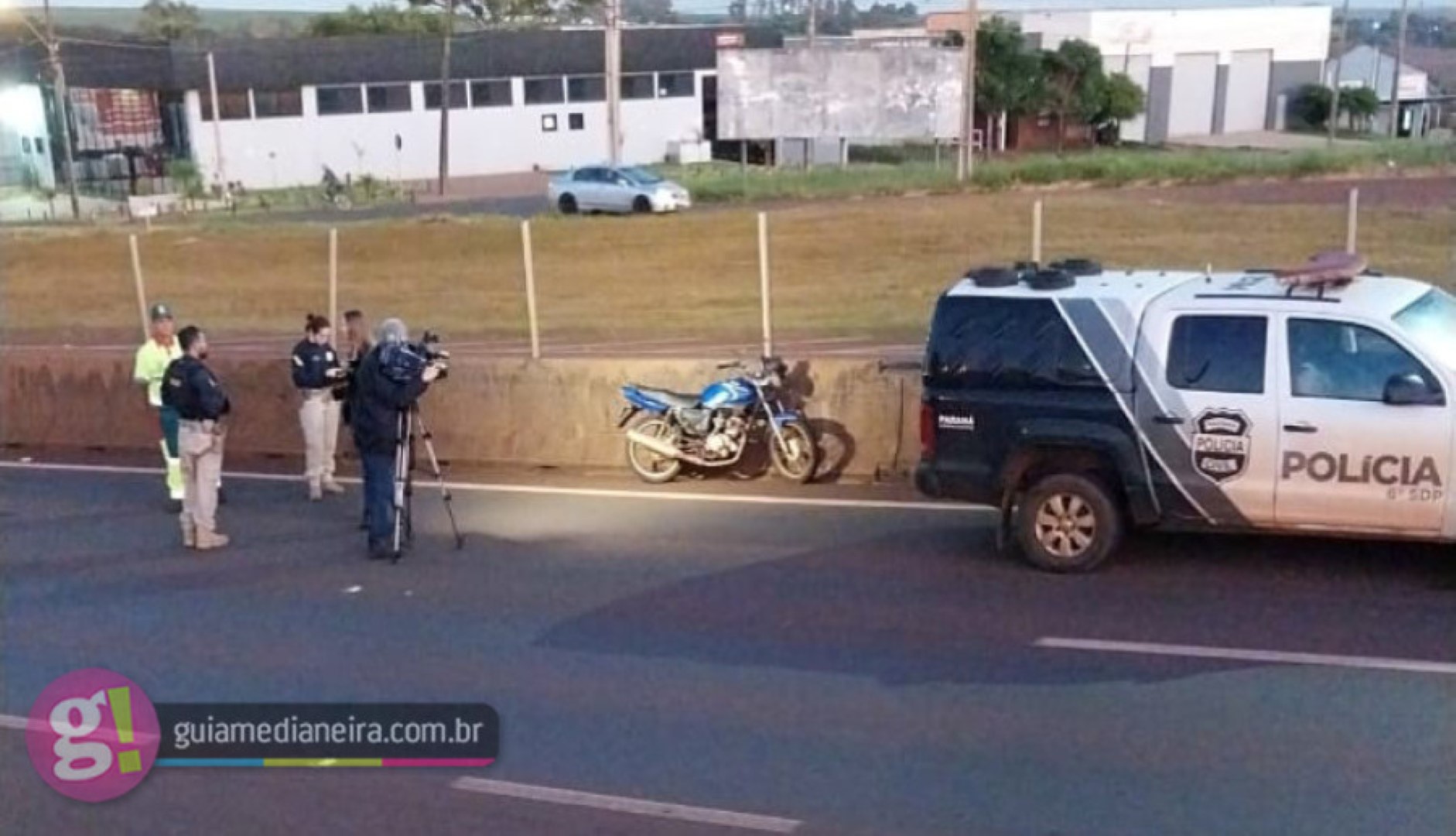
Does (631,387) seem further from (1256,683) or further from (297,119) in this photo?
(297,119)

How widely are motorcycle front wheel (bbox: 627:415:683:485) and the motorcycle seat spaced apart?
0.63 ft

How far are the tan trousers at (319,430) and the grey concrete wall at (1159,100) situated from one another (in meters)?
76.5

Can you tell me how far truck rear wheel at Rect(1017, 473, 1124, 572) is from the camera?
10664 millimetres

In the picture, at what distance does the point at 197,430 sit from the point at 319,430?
2274 millimetres

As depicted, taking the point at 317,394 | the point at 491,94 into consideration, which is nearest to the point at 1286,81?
the point at 491,94

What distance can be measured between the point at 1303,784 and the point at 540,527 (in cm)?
755

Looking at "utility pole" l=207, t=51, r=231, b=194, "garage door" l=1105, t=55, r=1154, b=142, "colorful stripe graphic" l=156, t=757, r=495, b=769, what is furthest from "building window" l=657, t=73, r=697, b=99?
"colorful stripe graphic" l=156, t=757, r=495, b=769

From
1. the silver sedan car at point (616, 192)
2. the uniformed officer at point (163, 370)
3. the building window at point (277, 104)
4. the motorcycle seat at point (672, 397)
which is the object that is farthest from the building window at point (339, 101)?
the motorcycle seat at point (672, 397)

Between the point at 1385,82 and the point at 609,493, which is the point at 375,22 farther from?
the point at 609,493

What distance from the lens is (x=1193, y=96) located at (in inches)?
3506

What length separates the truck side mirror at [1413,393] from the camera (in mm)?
9711

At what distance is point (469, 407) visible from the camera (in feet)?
56.0

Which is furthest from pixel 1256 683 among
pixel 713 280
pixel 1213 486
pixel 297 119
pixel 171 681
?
pixel 297 119

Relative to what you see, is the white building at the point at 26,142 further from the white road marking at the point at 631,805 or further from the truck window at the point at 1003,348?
the white road marking at the point at 631,805
